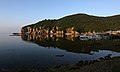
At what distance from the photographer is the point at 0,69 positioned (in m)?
49.2

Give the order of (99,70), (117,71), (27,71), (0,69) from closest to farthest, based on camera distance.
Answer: (117,71) → (99,70) → (27,71) → (0,69)

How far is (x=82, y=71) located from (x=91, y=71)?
6.58 ft

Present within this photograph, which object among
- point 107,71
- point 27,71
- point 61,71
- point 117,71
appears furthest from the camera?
point 27,71

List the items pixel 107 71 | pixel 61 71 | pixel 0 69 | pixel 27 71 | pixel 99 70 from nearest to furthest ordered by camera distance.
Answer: pixel 107 71 → pixel 99 70 → pixel 61 71 → pixel 27 71 → pixel 0 69

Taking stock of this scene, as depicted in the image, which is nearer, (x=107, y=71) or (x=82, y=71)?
(x=107, y=71)

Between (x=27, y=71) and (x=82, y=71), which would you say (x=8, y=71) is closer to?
(x=27, y=71)

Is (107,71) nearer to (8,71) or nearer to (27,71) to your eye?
(27,71)

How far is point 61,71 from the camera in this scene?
3900 centimetres

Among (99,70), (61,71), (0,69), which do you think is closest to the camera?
(99,70)

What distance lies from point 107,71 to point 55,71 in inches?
530

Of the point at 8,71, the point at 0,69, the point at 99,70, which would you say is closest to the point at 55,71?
the point at 99,70

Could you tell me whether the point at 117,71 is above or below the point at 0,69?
above

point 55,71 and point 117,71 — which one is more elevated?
point 117,71

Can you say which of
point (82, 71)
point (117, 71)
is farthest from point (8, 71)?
point (117, 71)
